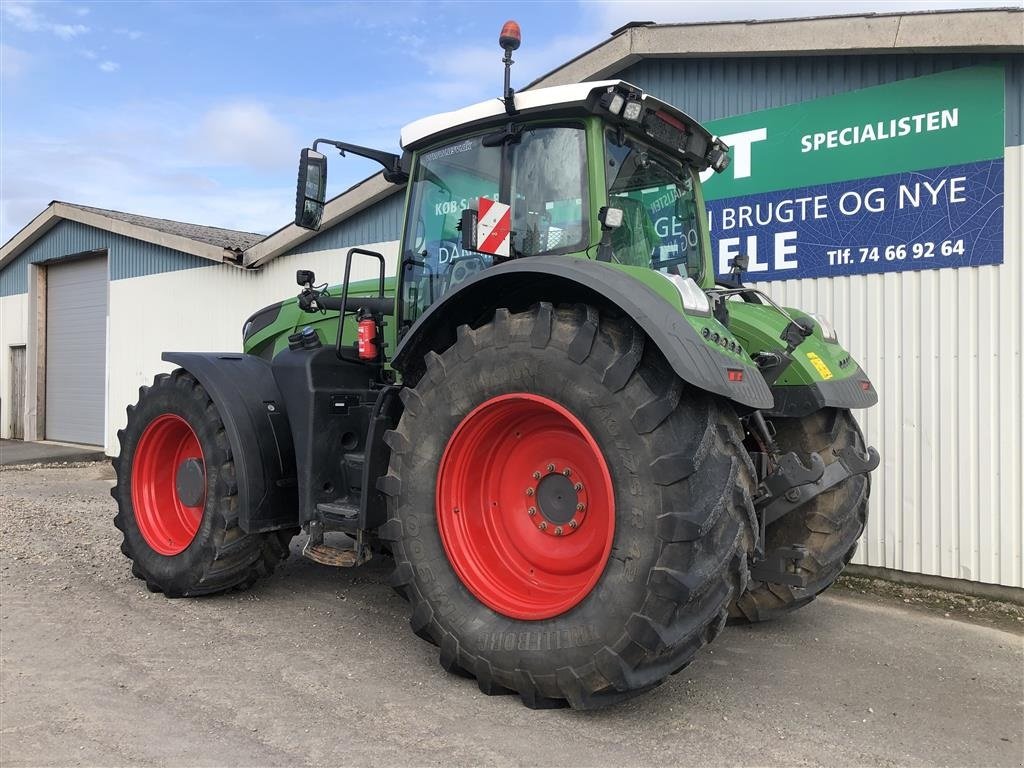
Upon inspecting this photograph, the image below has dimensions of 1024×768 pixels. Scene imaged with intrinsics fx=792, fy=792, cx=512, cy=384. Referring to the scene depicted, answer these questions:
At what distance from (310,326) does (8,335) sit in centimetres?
1580

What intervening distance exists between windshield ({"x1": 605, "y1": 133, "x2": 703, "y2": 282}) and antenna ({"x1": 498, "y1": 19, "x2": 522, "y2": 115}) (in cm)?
50

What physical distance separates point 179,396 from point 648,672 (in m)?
3.29

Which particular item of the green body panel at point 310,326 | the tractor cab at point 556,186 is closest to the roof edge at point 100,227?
the green body panel at point 310,326

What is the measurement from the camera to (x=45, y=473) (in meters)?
11.6

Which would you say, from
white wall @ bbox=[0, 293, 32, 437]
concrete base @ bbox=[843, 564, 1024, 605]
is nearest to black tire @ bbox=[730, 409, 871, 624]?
concrete base @ bbox=[843, 564, 1024, 605]

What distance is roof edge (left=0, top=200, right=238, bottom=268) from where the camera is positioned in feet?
39.1

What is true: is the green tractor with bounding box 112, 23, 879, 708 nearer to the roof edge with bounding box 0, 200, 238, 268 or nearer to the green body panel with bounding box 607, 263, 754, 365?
the green body panel with bounding box 607, 263, 754, 365

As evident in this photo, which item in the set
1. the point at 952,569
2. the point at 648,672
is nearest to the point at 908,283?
the point at 952,569

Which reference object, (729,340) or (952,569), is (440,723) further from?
(952,569)

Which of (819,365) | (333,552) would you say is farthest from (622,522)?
(333,552)

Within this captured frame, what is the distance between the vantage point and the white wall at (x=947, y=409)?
5285 millimetres

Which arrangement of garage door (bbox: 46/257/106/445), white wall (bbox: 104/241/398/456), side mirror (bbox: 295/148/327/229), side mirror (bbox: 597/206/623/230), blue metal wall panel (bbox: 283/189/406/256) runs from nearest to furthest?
side mirror (bbox: 597/206/623/230) → side mirror (bbox: 295/148/327/229) → blue metal wall panel (bbox: 283/189/406/256) → white wall (bbox: 104/241/398/456) → garage door (bbox: 46/257/106/445)

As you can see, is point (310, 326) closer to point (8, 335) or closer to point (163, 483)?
point (163, 483)

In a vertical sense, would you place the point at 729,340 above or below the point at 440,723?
above
